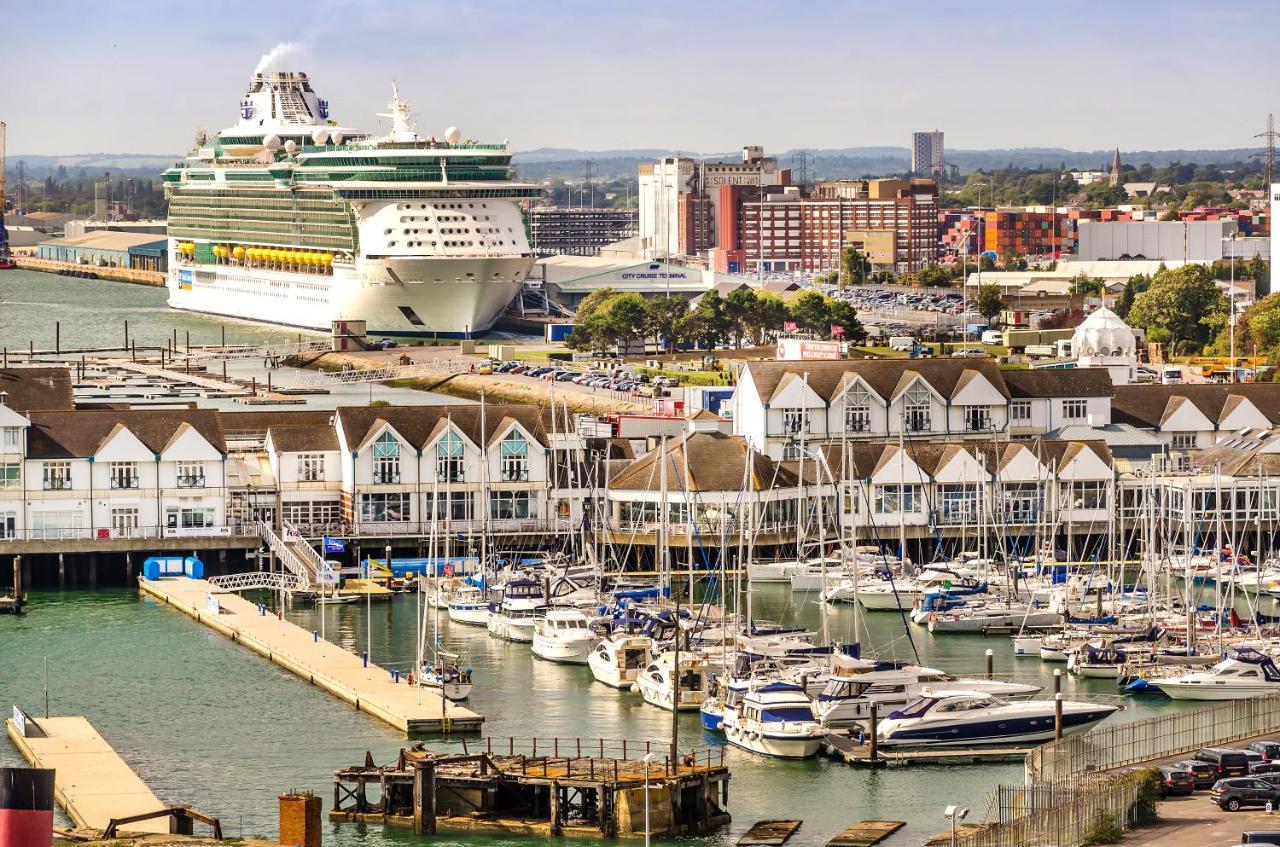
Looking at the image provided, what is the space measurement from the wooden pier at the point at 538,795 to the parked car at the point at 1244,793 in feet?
22.6

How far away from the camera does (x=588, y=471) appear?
6275cm

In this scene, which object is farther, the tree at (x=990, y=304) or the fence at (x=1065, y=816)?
the tree at (x=990, y=304)

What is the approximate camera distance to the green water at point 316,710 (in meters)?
37.6

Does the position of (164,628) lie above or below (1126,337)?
below

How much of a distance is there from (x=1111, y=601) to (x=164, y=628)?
1877 cm

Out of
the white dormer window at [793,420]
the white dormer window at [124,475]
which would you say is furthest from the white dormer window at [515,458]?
the white dormer window at [124,475]

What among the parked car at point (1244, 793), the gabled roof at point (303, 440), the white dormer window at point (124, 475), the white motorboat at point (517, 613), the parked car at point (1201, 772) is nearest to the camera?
the parked car at point (1244, 793)

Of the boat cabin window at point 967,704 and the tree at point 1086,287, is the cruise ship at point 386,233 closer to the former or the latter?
the tree at point 1086,287

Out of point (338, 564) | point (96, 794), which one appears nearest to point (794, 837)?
point (96, 794)

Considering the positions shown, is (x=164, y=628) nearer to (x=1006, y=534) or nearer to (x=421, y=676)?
(x=421, y=676)

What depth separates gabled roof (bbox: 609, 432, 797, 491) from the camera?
61000 mm

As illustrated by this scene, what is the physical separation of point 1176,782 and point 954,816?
3.11 m

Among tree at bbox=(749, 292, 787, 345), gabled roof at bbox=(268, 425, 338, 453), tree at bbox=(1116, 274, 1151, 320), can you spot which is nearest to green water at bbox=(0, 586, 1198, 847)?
gabled roof at bbox=(268, 425, 338, 453)

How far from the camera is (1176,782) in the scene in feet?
113
